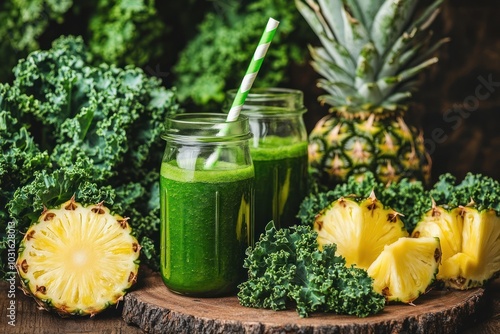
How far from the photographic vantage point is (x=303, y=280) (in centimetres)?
171

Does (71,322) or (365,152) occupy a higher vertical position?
(365,152)

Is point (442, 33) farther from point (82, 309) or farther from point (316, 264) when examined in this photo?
point (82, 309)

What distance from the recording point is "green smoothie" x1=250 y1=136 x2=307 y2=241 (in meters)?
2.03

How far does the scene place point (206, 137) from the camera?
5.74 feet

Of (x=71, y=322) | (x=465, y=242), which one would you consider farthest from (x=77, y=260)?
(x=465, y=242)

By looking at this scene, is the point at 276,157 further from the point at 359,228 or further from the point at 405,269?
the point at 405,269

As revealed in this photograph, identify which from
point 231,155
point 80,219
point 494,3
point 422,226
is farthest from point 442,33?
point 80,219

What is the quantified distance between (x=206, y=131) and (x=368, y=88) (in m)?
0.79

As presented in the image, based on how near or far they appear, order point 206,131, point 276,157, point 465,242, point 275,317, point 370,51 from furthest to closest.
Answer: point 370,51, point 276,157, point 465,242, point 206,131, point 275,317

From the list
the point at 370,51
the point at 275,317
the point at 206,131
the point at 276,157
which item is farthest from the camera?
the point at 370,51

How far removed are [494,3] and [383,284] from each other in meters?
1.66

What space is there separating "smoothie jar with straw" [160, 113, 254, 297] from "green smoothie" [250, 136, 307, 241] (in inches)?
8.3

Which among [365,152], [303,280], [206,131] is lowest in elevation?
[303,280]

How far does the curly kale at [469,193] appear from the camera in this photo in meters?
1.99
